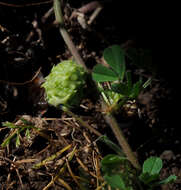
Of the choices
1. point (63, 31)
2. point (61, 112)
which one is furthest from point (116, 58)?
point (61, 112)

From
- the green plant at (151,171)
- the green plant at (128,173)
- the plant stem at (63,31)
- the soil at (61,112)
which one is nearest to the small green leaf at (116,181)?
the green plant at (128,173)

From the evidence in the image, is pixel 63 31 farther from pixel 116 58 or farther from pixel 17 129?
pixel 17 129

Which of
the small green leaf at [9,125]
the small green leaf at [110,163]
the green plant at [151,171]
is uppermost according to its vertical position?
the small green leaf at [9,125]

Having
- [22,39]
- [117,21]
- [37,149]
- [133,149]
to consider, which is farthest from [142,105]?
[22,39]

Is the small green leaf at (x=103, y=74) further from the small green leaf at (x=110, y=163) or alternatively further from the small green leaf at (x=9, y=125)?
the small green leaf at (x=9, y=125)

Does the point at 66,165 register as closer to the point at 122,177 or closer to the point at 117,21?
the point at 122,177

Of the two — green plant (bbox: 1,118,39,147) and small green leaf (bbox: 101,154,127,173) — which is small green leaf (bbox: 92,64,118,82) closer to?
small green leaf (bbox: 101,154,127,173)

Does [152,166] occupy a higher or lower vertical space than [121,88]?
lower
